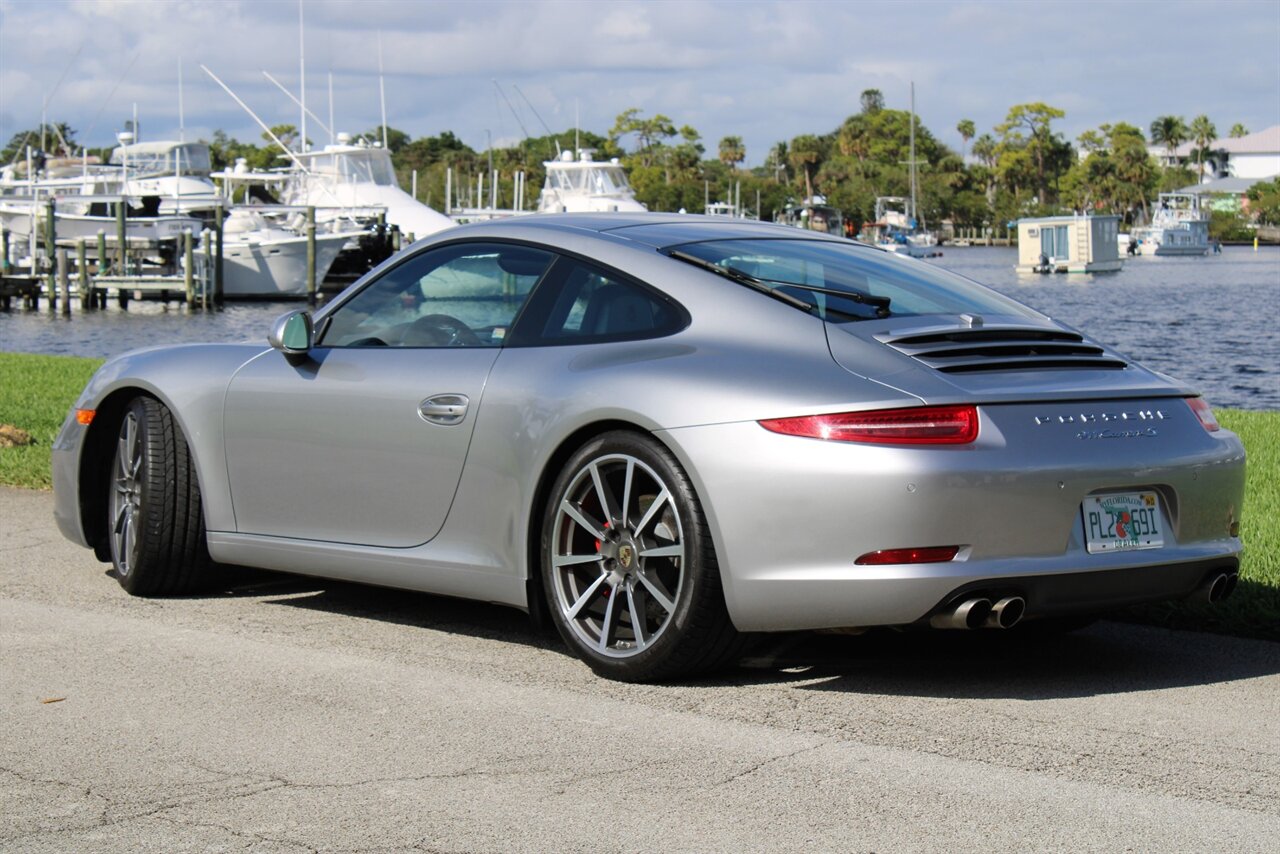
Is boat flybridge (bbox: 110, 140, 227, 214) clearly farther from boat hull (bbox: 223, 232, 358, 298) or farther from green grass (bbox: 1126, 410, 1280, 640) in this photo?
green grass (bbox: 1126, 410, 1280, 640)

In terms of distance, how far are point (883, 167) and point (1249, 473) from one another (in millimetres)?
155291

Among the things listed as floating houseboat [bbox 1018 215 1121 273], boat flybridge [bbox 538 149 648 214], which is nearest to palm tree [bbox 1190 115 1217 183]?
floating houseboat [bbox 1018 215 1121 273]

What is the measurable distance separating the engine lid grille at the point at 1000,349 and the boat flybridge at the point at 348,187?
6128 centimetres

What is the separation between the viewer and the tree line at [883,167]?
455ft

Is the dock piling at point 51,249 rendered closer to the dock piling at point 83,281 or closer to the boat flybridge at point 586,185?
the dock piling at point 83,281

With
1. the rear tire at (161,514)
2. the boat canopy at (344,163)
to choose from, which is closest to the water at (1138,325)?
the boat canopy at (344,163)

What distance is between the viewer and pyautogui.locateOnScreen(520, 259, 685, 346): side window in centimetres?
525

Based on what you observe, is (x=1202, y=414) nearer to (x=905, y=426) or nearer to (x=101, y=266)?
(x=905, y=426)

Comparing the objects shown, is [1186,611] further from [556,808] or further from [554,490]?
[556,808]

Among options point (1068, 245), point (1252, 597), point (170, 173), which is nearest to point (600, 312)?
point (1252, 597)

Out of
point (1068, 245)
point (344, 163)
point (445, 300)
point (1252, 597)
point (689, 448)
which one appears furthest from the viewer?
point (1068, 245)

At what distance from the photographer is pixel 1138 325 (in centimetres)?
4559

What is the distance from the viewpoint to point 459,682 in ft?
16.9

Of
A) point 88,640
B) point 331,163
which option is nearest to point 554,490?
point 88,640
